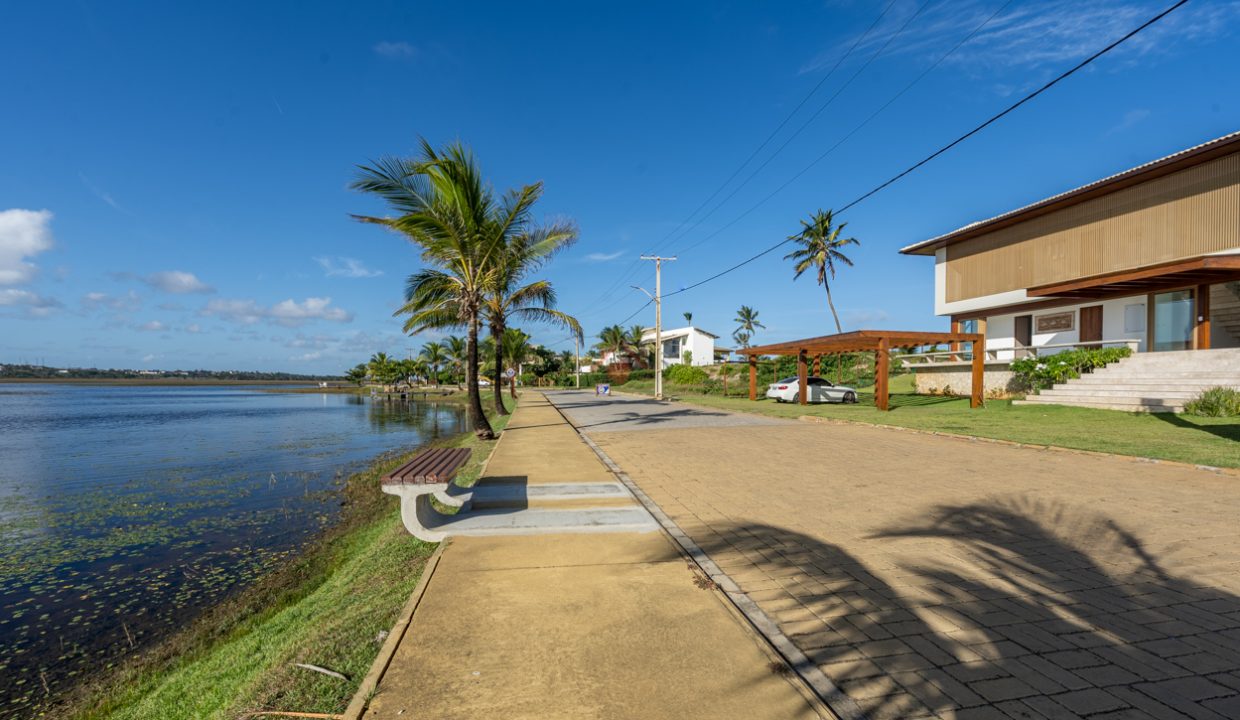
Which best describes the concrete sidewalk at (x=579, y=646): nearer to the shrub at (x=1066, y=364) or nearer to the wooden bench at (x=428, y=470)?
the wooden bench at (x=428, y=470)

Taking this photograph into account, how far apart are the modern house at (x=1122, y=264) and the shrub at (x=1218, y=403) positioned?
3.62 ft

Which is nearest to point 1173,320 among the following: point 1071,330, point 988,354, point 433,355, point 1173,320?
point 1173,320

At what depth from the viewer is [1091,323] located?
21922 millimetres

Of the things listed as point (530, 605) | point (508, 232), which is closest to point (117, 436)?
point (508, 232)

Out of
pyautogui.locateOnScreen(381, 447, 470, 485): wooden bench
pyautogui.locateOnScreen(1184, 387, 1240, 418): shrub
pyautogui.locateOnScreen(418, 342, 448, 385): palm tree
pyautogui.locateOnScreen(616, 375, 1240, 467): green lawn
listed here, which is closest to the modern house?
pyautogui.locateOnScreen(1184, 387, 1240, 418): shrub

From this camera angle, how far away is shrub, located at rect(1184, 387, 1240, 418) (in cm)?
1280

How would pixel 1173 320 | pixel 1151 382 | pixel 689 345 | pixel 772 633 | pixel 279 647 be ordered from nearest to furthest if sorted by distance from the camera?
pixel 772 633 < pixel 279 647 < pixel 1151 382 < pixel 1173 320 < pixel 689 345

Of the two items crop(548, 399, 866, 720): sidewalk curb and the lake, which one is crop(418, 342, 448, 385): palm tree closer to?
the lake

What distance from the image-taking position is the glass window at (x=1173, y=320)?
18359 millimetres

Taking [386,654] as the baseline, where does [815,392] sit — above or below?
above

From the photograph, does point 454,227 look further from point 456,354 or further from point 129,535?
point 456,354

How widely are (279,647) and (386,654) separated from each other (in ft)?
5.80

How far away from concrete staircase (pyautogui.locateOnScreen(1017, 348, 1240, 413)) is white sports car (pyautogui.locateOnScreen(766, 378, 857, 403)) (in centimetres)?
710

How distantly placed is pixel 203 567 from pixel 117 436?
25.1 m
